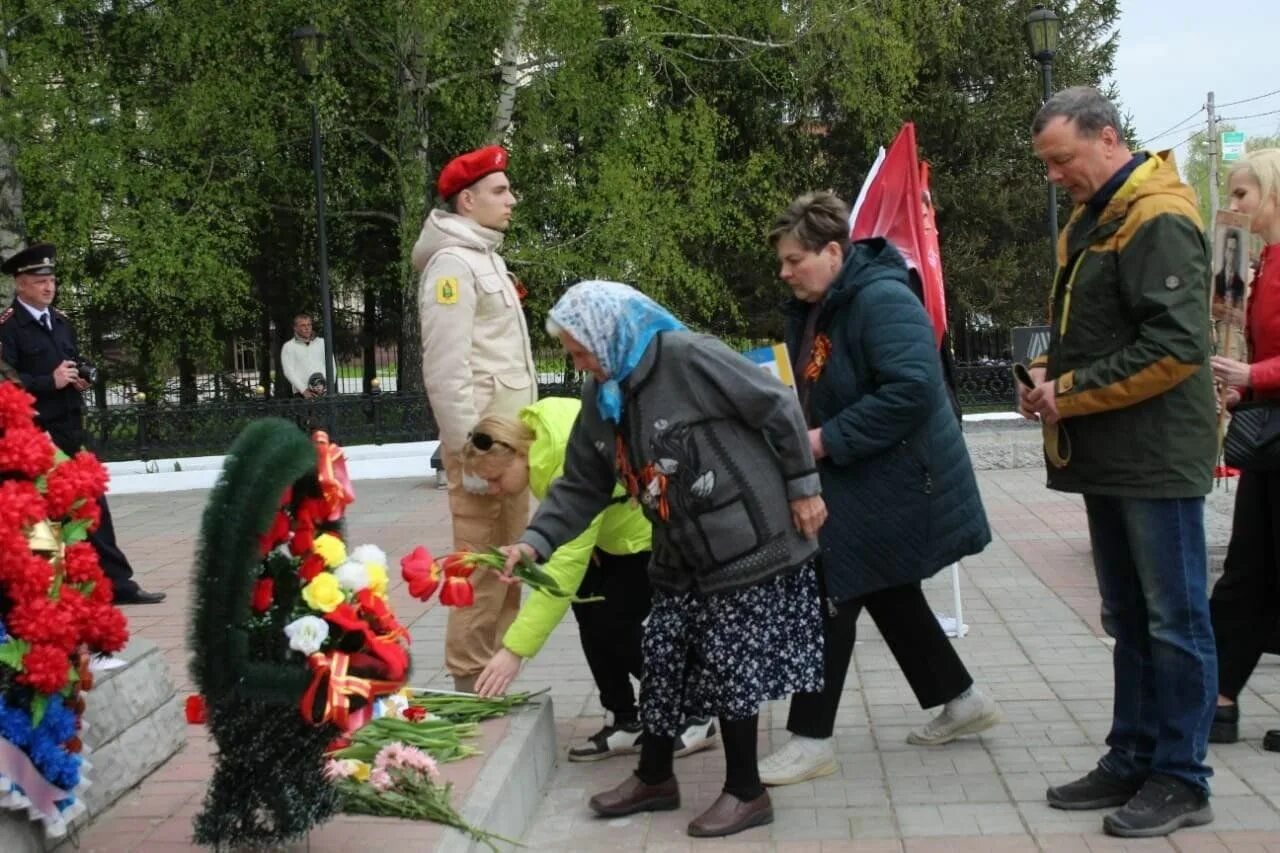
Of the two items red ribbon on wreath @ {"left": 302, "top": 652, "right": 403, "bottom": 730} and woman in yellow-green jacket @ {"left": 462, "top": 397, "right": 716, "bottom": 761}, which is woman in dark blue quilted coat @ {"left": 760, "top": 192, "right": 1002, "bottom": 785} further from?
red ribbon on wreath @ {"left": 302, "top": 652, "right": 403, "bottom": 730}

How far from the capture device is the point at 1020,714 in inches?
221

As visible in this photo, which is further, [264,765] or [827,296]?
[827,296]

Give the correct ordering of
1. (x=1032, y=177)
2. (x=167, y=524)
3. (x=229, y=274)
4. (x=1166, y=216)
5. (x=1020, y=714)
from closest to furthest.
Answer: (x=1166, y=216), (x=1020, y=714), (x=167, y=524), (x=229, y=274), (x=1032, y=177)

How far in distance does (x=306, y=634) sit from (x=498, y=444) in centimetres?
175

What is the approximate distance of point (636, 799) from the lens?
4637 millimetres

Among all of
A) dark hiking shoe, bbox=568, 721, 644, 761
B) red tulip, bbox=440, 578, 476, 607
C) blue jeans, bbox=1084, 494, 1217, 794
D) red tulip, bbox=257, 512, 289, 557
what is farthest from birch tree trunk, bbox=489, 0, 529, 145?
red tulip, bbox=257, 512, 289, 557

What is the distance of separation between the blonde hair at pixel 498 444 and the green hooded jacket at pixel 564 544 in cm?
4

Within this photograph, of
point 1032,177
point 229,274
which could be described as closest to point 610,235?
point 229,274

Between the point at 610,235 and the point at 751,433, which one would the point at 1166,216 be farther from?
the point at 610,235

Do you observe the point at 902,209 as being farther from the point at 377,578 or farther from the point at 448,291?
the point at 377,578

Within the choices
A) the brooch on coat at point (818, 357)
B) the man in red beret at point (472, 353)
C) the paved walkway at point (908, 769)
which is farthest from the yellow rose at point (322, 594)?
the brooch on coat at point (818, 357)

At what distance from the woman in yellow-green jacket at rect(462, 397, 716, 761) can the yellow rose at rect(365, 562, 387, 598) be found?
1.24m

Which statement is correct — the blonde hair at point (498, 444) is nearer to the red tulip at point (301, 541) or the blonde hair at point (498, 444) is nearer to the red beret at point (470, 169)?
the red beret at point (470, 169)

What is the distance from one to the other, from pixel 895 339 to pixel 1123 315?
701mm
